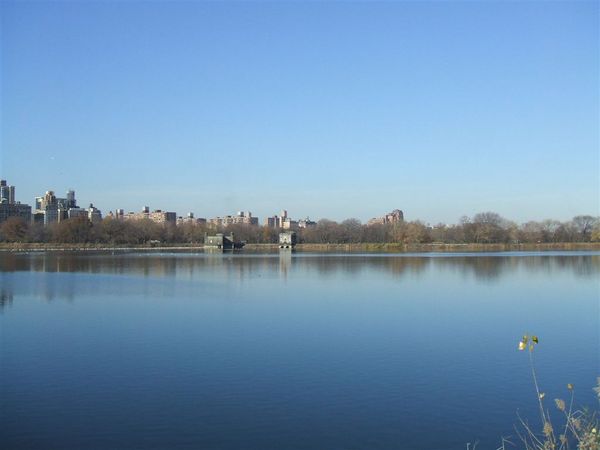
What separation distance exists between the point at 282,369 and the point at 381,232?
100999 millimetres

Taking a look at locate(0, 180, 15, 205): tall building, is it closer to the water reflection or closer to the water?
the water reflection

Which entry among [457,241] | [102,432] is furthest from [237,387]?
[457,241]

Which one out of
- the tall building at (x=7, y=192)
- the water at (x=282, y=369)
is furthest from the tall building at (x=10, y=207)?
the water at (x=282, y=369)

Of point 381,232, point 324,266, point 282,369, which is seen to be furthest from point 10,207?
Answer: point 282,369

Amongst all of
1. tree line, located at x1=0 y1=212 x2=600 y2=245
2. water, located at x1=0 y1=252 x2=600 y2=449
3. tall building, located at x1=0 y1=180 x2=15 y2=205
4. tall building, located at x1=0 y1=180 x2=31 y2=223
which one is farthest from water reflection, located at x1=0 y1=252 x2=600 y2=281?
tall building, located at x1=0 y1=180 x2=15 y2=205

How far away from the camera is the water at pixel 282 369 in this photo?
26.5ft

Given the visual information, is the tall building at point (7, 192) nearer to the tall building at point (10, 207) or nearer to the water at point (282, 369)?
the tall building at point (10, 207)

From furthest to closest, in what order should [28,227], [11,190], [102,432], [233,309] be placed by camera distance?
[11,190] < [28,227] < [233,309] < [102,432]

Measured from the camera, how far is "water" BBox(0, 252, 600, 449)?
26.5 ft

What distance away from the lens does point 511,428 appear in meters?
8.23

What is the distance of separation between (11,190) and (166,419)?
155 metres

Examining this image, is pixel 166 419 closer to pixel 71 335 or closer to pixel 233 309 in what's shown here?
pixel 71 335

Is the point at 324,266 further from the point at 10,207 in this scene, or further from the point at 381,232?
the point at 10,207

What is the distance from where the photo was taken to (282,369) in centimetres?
1113
